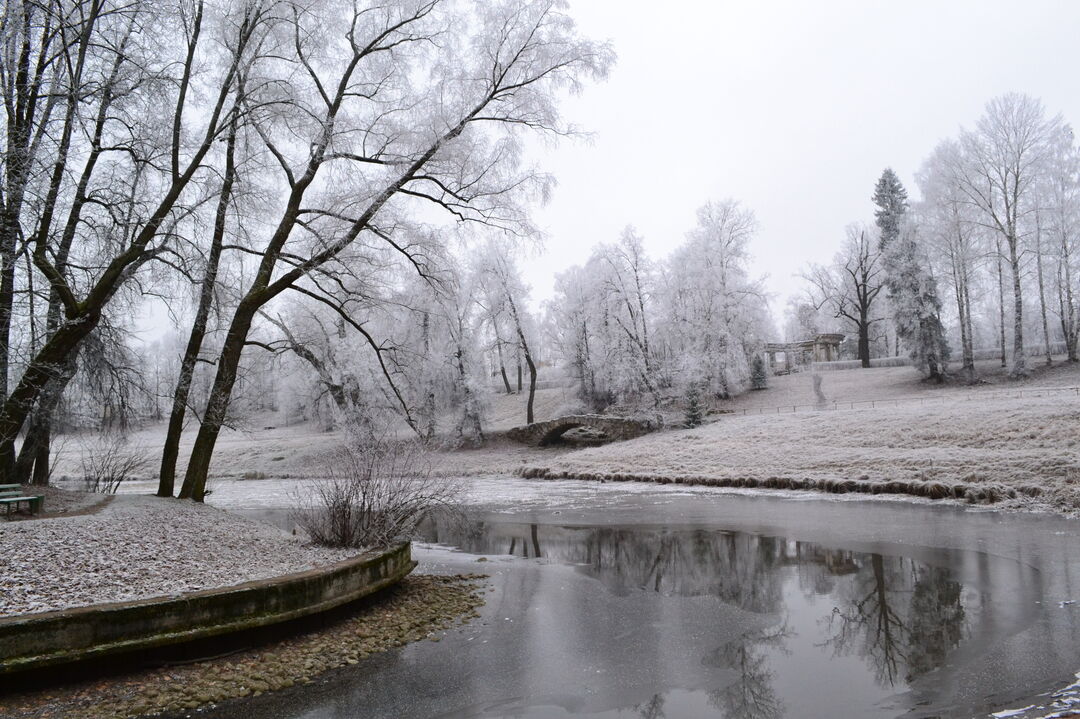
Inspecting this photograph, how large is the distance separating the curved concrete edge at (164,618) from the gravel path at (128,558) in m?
0.29

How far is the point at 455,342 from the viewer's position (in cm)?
3678

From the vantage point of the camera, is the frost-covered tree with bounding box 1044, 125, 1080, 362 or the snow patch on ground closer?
the snow patch on ground

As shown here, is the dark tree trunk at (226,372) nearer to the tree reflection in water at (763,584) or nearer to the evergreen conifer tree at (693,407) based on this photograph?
the tree reflection in water at (763,584)

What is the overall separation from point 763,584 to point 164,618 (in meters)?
7.14

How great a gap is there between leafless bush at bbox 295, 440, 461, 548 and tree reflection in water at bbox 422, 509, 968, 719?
289 centimetres

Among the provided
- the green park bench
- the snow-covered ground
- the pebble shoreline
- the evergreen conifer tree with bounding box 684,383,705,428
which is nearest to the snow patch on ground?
the pebble shoreline

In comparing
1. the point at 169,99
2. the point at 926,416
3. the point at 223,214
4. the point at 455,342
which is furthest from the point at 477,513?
the point at 455,342

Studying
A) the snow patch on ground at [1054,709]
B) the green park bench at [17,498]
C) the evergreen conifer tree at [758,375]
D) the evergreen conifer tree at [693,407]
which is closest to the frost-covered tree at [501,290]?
the evergreen conifer tree at [693,407]

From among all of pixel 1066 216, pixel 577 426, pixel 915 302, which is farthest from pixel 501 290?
pixel 1066 216

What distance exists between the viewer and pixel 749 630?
6754 mm

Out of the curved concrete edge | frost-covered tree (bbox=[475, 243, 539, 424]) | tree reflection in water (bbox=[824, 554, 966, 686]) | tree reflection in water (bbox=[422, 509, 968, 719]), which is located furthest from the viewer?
frost-covered tree (bbox=[475, 243, 539, 424])

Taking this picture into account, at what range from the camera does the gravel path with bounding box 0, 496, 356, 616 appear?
18.9ft

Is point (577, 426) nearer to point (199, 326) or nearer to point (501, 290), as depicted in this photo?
point (501, 290)

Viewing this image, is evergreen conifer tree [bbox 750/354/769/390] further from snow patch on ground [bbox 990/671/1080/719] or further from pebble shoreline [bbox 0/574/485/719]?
snow patch on ground [bbox 990/671/1080/719]
